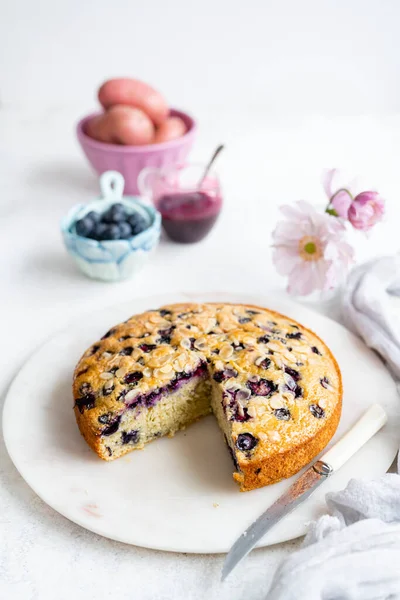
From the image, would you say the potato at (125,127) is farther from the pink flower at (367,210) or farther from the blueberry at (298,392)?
the blueberry at (298,392)

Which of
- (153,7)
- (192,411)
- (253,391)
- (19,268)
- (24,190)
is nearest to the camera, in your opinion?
(253,391)

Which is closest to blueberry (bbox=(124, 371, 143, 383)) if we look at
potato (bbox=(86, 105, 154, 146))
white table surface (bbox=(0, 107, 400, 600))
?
white table surface (bbox=(0, 107, 400, 600))

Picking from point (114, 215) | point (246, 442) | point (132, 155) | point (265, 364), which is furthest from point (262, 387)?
point (132, 155)

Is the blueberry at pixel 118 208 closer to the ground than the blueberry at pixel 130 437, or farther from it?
farther from it

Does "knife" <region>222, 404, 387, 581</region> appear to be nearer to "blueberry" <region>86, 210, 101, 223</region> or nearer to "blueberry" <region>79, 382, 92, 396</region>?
"blueberry" <region>79, 382, 92, 396</region>

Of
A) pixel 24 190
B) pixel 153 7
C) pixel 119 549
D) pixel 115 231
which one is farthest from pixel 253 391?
pixel 153 7

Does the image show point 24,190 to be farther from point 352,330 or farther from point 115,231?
point 352,330

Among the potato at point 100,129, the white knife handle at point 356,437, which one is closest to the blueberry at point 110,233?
the potato at point 100,129
